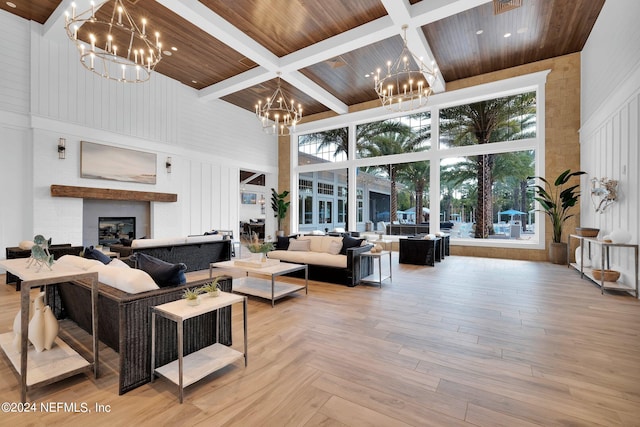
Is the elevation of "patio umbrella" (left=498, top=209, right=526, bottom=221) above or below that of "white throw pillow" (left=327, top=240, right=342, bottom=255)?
above

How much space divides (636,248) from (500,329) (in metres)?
2.75

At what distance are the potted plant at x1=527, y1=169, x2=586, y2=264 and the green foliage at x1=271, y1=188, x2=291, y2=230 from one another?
7.96 metres

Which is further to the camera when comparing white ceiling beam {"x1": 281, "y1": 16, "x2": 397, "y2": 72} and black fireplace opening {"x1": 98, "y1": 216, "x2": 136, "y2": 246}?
black fireplace opening {"x1": 98, "y1": 216, "x2": 136, "y2": 246}

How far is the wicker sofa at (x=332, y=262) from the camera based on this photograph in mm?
4941

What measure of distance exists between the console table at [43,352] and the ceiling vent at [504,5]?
7041mm

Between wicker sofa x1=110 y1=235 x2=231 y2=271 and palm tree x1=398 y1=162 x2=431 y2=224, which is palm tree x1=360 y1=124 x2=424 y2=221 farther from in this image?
wicker sofa x1=110 y1=235 x2=231 y2=271

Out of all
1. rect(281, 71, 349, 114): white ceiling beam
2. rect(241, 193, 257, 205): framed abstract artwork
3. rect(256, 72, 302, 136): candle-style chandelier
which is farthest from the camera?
rect(241, 193, 257, 205): framed abstract artwork

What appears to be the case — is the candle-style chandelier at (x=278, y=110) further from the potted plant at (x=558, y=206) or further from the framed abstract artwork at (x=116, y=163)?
the potted plant at (x=558, y=206)

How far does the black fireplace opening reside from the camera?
739cm

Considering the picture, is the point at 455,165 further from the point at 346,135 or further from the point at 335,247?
the point at 335,247

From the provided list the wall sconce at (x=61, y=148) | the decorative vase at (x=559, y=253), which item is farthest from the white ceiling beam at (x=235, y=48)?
the decorative vase at (x=559, y=253)

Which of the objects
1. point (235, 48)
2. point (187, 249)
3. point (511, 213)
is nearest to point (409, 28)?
point (235, 48)

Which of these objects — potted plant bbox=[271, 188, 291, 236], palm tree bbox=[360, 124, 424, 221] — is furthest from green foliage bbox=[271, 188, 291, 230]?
palm tree bbox=[360, 124, 424, 221]

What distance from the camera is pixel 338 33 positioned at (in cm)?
610
